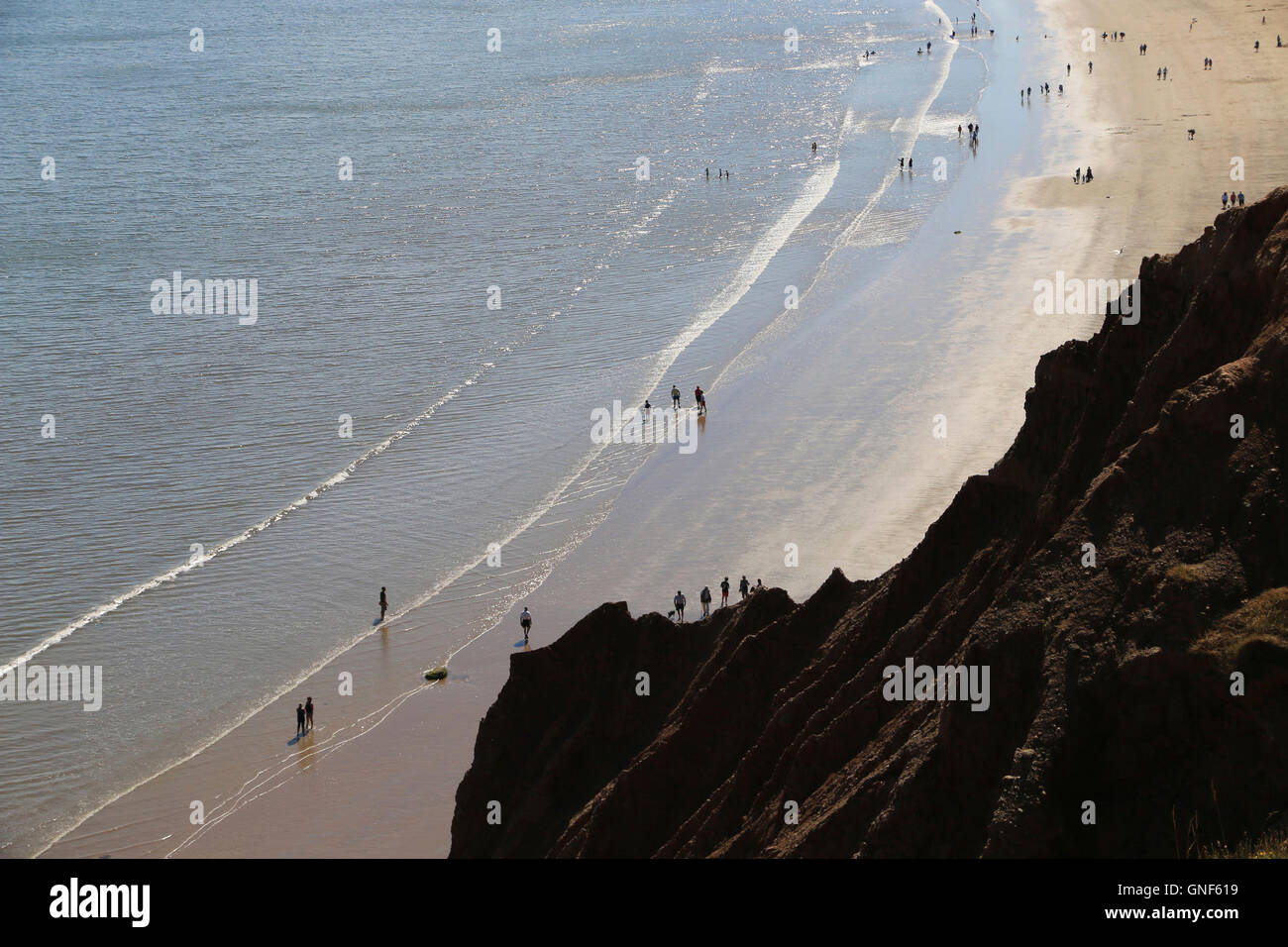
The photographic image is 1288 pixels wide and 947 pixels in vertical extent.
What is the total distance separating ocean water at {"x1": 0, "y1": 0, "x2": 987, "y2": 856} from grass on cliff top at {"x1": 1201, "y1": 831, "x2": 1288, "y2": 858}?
22441mm

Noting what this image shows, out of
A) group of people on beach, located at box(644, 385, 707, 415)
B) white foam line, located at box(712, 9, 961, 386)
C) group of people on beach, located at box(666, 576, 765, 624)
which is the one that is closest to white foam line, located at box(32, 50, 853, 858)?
group of people on beach, located at box(644, 385, 707, 415)

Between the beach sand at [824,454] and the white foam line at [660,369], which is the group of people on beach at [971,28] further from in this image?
the beach sand at [824,454]

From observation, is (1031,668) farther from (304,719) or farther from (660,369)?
(660,369)

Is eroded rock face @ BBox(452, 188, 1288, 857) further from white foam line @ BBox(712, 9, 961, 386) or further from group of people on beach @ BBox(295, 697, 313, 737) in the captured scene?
white foam line @ BBox(712, 9, 961, 386)

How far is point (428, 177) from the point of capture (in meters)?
87.8

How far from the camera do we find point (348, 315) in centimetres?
6147

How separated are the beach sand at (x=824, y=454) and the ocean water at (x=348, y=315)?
4.45ft

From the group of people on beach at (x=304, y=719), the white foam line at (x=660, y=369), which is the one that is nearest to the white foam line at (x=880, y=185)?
the white foam line at (x=660, y=369)

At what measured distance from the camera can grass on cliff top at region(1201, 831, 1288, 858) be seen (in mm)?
9945

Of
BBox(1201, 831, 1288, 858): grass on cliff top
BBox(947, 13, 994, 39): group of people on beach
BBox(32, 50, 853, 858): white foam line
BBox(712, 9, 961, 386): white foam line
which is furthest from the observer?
BBox(947, 13, 994, 39): group of people on beach

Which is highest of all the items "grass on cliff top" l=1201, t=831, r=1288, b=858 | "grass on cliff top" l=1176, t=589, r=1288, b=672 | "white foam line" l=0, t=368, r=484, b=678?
"white foam line" l=0, t=368, r=484, b=678

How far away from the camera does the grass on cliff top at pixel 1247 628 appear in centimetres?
1120
